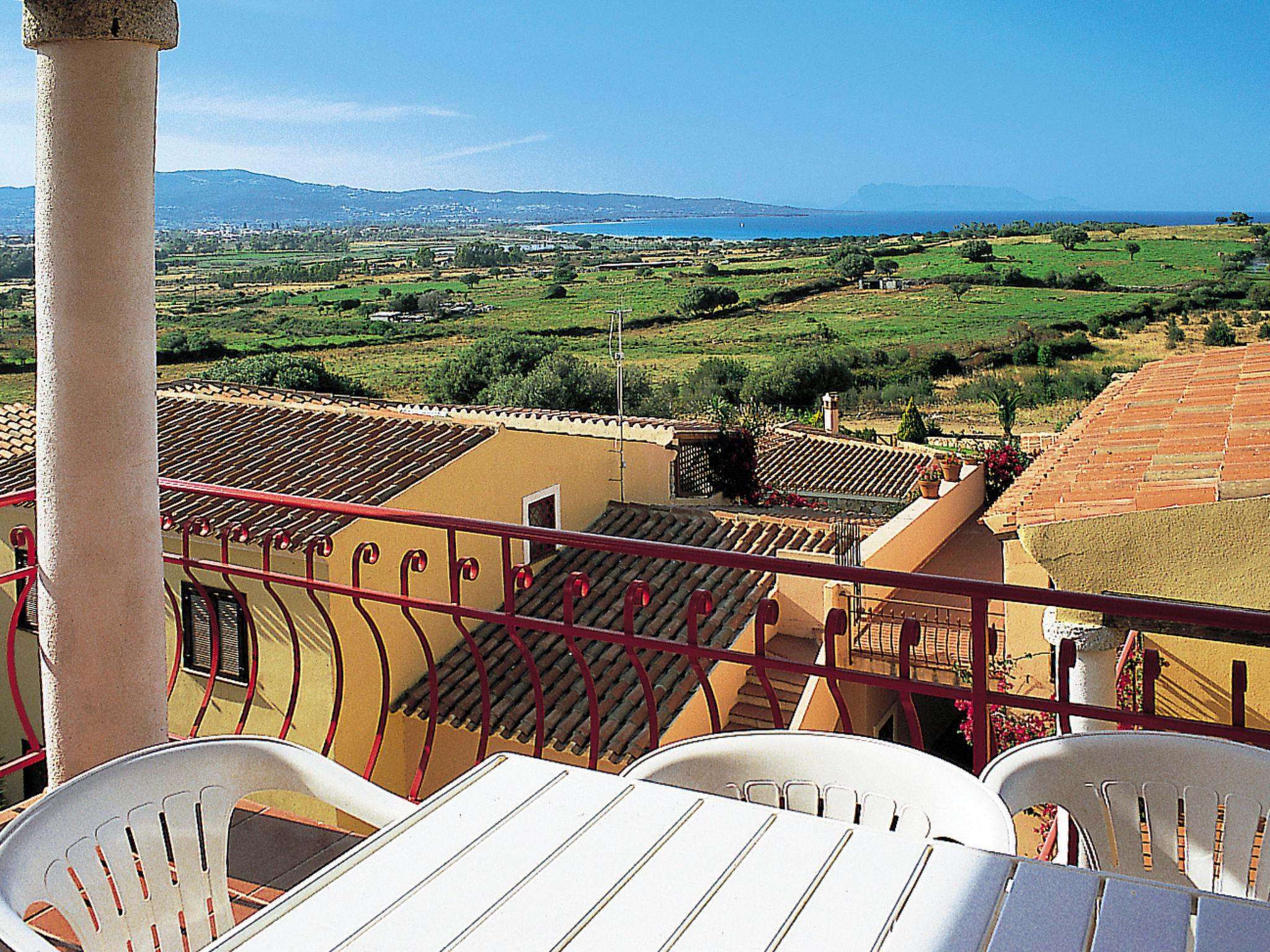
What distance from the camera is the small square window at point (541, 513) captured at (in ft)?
41.2

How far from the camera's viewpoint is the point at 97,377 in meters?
2.01

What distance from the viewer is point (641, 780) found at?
1.53 metres

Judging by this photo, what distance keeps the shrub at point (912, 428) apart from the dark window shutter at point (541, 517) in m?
16.4

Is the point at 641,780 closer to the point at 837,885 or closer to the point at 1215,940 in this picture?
the point at 837,885

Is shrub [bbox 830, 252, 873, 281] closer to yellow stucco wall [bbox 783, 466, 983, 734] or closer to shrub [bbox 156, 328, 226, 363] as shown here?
shrub [bbox 156, 328, 226, 363]

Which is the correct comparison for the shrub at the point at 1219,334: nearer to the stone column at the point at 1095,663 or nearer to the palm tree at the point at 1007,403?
the palm tree at the point at 1007,403

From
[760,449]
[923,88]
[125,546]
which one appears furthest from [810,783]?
[923,88]

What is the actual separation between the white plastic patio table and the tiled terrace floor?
3.12 ft

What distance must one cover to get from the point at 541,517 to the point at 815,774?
448 inches

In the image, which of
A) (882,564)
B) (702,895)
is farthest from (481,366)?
(702,895)

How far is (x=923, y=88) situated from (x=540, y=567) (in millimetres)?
66016

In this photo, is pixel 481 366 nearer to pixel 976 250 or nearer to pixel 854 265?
pixel 854 265

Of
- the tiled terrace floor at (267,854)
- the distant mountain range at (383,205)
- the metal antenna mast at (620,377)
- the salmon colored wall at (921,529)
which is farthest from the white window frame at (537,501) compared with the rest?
the distant mountain range at (383,205)

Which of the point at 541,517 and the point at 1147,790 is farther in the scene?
the point at 541,517
